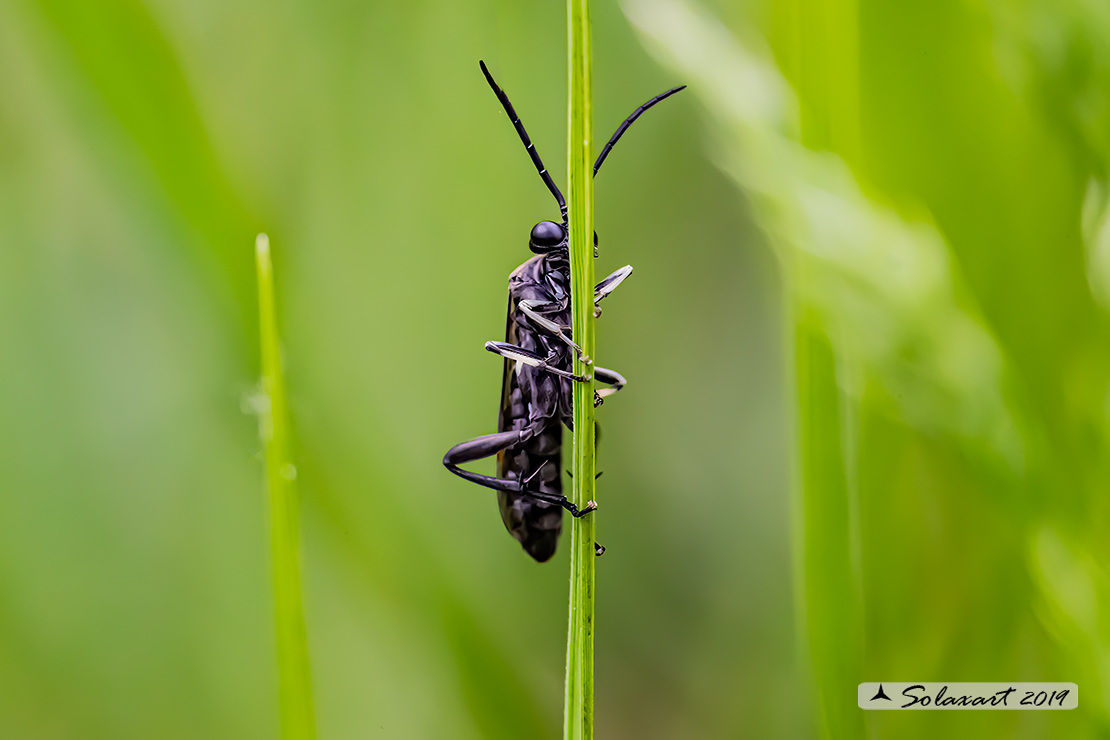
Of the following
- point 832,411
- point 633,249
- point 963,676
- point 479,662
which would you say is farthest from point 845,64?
point 479,662

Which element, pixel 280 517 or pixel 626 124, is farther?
pixel 626 124

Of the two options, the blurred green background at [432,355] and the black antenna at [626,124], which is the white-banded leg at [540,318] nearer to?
the blurred green background at [432,355]

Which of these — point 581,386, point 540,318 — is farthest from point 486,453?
point 581,386

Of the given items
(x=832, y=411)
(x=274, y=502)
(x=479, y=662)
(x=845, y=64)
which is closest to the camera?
(x=274, y=502)

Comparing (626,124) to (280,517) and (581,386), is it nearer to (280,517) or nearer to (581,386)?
(581,386)

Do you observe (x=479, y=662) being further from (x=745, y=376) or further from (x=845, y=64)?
(x=845, y=64)

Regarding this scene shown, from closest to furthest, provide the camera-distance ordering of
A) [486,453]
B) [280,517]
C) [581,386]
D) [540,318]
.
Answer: [280,517] < [581,386] < [540,318] < [486,453]
